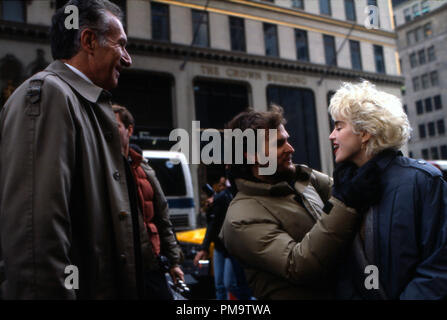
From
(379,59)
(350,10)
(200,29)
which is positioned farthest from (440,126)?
(200,29)

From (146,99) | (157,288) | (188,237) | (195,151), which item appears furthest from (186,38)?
(157,288)

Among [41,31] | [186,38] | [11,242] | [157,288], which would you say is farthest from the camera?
[186,38]

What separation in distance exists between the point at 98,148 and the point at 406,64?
60993 mm

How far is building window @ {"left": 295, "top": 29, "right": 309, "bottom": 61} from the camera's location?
21109mm

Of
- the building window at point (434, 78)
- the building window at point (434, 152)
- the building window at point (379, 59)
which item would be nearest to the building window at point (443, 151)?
the building window at point (434, 152)

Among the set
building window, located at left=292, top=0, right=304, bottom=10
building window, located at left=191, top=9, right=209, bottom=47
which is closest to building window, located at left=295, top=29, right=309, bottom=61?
building window, located at left=292, top=0, right=304, bottom=10

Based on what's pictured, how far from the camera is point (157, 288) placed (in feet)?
8.24

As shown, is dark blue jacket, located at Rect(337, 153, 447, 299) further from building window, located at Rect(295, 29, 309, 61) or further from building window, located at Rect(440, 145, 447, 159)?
building window, located at Rect(440, 145, 447, 159)

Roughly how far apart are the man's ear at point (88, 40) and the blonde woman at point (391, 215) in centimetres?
133

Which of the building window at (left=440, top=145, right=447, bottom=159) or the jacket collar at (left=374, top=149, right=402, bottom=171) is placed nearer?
the jacket collar at (left=374, top=149, right=402, bottom=171)

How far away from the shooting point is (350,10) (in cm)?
2217

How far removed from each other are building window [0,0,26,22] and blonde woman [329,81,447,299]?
16203 mm

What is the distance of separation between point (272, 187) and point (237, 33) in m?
18.6
